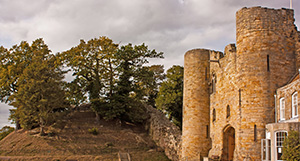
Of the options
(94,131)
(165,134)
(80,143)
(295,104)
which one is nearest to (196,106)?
(165,134)

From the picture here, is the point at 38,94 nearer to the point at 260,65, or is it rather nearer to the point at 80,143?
the point at 80,143

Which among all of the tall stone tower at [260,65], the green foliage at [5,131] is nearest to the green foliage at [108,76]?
the green foliage at [5,131]

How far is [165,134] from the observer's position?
33.7 m

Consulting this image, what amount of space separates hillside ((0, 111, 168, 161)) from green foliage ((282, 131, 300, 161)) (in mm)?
15348

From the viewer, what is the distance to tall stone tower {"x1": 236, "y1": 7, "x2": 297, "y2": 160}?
815 inches

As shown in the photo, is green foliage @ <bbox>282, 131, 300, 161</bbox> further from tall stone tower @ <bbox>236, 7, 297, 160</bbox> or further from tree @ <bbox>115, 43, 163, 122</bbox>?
tree @ <bbox>115, 43, 163, 122</bbox>

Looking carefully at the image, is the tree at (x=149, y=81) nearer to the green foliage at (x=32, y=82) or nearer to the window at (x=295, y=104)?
the green foliage at (x=32, y=82)

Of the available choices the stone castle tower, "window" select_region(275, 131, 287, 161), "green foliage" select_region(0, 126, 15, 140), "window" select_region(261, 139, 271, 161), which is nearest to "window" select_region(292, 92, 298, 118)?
"window" select_region(275, 131, 287, 161)

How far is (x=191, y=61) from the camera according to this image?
28.8 m

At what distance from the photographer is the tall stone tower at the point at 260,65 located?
20703mm

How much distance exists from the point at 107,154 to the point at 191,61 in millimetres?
11387

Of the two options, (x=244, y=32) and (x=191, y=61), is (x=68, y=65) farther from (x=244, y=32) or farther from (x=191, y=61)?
(x=244, y=32)

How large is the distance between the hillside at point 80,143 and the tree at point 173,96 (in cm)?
487

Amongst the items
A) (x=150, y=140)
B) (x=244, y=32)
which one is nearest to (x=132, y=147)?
(x=150, y=140)
